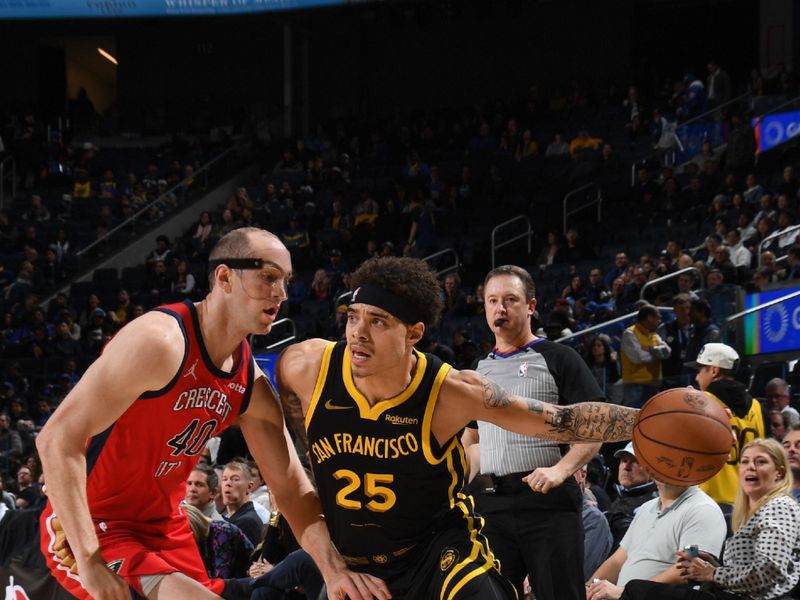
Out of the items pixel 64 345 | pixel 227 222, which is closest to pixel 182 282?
pixel 227 222

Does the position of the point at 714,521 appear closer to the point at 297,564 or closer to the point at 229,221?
the point at 297,564

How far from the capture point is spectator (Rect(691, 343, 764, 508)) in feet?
26.1

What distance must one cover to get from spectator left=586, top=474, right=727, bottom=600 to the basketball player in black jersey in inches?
83.1

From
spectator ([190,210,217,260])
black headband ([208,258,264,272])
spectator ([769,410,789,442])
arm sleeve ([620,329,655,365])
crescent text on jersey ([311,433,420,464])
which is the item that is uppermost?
spectator ([190,210,217,260])

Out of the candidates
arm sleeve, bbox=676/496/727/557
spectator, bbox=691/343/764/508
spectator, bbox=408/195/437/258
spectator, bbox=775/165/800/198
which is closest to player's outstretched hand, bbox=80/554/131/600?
arm sleeve, bbox=676/496/727/557

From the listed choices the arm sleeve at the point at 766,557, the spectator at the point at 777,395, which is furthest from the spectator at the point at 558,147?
the arm sleeve at the point at 766,557

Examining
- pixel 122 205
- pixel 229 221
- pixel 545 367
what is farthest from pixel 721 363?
pixel 122 205

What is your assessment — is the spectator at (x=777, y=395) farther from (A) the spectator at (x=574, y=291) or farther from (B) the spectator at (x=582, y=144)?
(B) the spectator at (x=582, y=144)

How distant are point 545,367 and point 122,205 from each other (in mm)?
18643

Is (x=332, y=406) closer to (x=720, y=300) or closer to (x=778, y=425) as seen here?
(x=778, y=425)

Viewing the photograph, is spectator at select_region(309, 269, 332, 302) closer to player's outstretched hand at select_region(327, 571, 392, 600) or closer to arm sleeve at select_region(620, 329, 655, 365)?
arm sleeve at select_region(620, 329, 655, 365)

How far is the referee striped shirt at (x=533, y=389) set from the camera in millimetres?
5984

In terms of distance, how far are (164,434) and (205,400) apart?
0.20 m

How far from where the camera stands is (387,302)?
462 centimetres
